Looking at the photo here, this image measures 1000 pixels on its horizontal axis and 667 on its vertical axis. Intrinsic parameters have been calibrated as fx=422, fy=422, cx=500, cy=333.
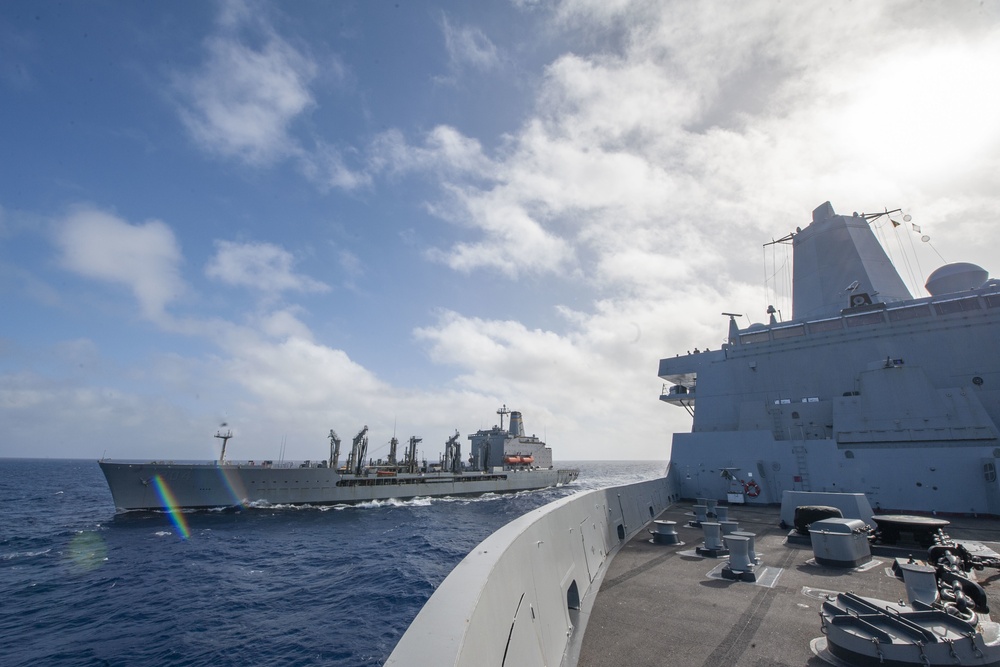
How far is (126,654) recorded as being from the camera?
10.3 meters

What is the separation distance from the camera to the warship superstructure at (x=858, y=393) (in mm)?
13398

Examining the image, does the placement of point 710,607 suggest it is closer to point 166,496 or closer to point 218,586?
point 218,586

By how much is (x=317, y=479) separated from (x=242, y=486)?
5.51 m

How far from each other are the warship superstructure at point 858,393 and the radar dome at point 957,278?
0.16ft

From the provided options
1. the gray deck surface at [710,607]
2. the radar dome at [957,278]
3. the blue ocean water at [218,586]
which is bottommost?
the blue ocean water at [218,586]

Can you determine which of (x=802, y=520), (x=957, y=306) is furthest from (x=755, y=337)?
(x=802, y=520)

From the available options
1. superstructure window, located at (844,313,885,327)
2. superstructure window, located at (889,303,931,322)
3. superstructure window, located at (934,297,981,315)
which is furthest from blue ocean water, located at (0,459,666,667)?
superstructure window, located at (934,297,981,315)

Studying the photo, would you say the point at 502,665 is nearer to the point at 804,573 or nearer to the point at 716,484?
the point at 804,573

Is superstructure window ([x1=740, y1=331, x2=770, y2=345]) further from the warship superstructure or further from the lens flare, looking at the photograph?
the lens flare

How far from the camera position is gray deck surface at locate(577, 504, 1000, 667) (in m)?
4.14

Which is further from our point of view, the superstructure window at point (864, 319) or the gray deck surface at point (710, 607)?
the superstructure window at point (864, 319)

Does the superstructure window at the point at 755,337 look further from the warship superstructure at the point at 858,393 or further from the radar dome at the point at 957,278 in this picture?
the radar dome at the point at 957,278

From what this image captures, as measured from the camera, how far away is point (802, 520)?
9.15 m

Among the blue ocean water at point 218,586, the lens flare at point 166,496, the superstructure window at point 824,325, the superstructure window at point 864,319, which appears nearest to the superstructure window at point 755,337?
the superstructure window at point 824,325
